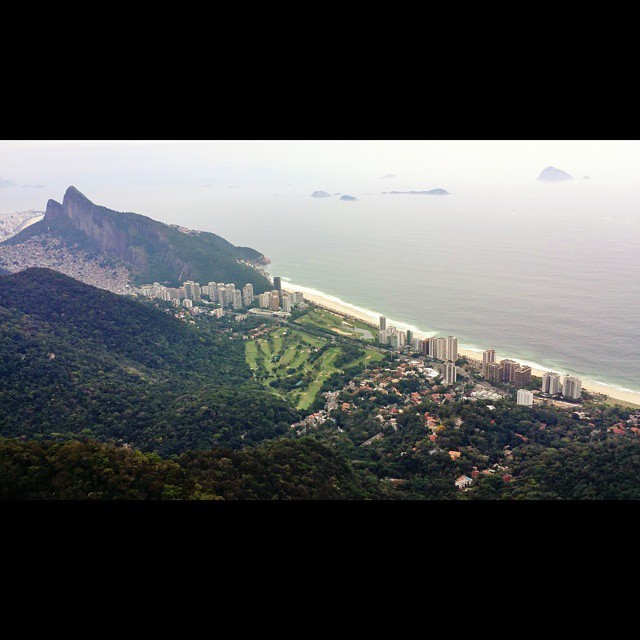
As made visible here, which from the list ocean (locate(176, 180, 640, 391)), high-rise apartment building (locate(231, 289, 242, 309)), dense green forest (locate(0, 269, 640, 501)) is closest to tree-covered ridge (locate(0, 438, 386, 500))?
dense green forest (locate(0, 269, 640, 501))

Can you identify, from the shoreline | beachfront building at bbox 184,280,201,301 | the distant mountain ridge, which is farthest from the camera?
the distant mountain ridge

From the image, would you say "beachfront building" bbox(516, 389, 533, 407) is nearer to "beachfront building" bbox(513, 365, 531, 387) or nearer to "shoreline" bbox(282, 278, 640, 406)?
"beachfront building" bbox(513, 365, 531, 387)

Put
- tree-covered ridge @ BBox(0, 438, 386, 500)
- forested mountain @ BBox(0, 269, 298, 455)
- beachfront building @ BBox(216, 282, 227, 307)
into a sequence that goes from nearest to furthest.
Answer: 1. tree-covered ridge @ BBox(0, 438, 386, 500)
2. forested mountain @ BBox(0, 269, 298, 455)
3. beachfront building @ BBox(216, 282, 227, 307)

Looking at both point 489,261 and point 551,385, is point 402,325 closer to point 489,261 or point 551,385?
point 551,385

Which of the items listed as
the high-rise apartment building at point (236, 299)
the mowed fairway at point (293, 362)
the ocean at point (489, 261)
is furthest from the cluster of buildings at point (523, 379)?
the high-rise apartment building at point (236, 299)

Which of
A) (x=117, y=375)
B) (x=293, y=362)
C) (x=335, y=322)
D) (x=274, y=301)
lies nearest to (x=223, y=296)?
(x=274, y=301)

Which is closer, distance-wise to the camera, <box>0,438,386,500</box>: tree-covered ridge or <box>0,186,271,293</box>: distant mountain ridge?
<box>0,438,386,500</box>: tree-covered ridge

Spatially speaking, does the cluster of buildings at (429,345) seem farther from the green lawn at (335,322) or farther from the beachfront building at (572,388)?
the beachfront building at (572,388)
